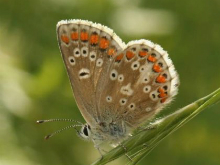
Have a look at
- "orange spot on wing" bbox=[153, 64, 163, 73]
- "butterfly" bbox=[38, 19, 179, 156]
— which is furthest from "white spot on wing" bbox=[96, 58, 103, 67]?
"orange spot on wing" bbox=[153, 64, 163, 73]

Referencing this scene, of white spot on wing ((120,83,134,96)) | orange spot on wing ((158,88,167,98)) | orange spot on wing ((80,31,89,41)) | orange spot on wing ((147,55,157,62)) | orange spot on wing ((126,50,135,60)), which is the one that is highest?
orange spot on wing ((80,31,89,41))

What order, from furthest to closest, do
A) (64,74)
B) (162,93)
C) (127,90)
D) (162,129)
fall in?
(64,74) → (127,90) → (162,93) → (162,129)

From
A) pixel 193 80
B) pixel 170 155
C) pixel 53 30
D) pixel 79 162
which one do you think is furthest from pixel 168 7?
pixel 79 162

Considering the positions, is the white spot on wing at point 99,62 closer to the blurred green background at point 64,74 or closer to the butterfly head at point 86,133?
the butterfly head at point 86,133

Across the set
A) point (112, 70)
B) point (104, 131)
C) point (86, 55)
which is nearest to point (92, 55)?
point (86, 55)

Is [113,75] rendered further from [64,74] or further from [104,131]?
[64,74]

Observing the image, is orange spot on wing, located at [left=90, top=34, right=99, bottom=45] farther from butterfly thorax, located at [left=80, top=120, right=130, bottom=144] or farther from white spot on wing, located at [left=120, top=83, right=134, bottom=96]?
butterfly thorax, located at [left=80, top=120, right=130, bottom=144]

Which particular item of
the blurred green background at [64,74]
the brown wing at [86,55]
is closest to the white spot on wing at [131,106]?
the brown wing at [86,55]

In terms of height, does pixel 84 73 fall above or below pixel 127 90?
above
